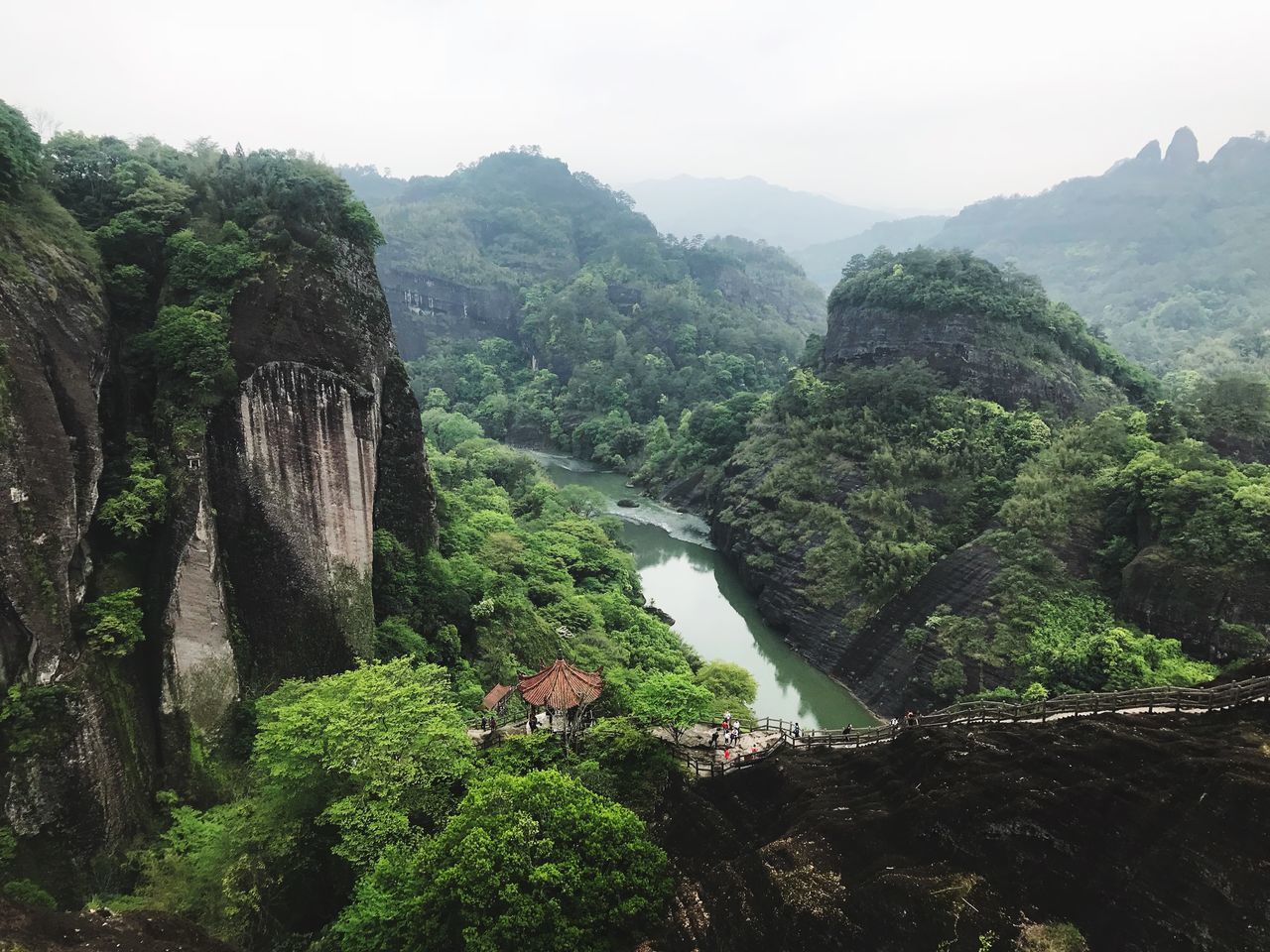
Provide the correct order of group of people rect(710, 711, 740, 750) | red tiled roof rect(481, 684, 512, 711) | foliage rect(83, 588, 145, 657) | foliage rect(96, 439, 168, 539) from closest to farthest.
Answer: foliage rect(83, 588, 145, 657) → foliage rect(96, 439, 168, 539) → group of people rect(710, 711, 740, 750) → red tiled roof rect(481, 684, 512, 711)

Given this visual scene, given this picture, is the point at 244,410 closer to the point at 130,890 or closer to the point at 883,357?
the point at 130,890

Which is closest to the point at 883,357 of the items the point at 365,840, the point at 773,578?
the point at 773,578

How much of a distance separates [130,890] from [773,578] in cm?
2880

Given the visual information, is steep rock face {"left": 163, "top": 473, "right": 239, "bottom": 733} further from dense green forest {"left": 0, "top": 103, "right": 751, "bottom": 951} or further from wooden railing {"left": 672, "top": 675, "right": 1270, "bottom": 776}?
wooden railing {"left": 672, "top": 675, "right": 1270, "bottom": 776}

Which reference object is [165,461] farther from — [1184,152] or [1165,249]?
[1184,152]

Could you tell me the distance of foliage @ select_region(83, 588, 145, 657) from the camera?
12.9m

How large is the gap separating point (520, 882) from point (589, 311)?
83.7 metres

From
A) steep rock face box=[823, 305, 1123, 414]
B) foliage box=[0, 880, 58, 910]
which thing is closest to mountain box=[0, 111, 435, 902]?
foliage box=[0, 880, 58, 910]

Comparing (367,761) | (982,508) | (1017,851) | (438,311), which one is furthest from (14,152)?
(438,311)

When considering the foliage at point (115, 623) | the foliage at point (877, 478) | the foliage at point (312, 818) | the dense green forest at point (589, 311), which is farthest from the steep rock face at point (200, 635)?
the dense green forest at point (589, 311)

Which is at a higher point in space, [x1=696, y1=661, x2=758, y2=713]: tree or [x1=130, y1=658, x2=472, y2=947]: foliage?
[x1=130, y1=658, x2=472, y2=947]: foliage

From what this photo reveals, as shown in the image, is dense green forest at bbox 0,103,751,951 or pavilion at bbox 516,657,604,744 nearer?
dense green forest at bbox 0,103,751,951

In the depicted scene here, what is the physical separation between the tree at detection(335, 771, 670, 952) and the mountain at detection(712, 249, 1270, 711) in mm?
17300

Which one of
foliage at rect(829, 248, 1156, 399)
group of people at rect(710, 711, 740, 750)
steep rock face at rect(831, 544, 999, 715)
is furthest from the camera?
foliage at rect(829, 248, 1156, 399)
